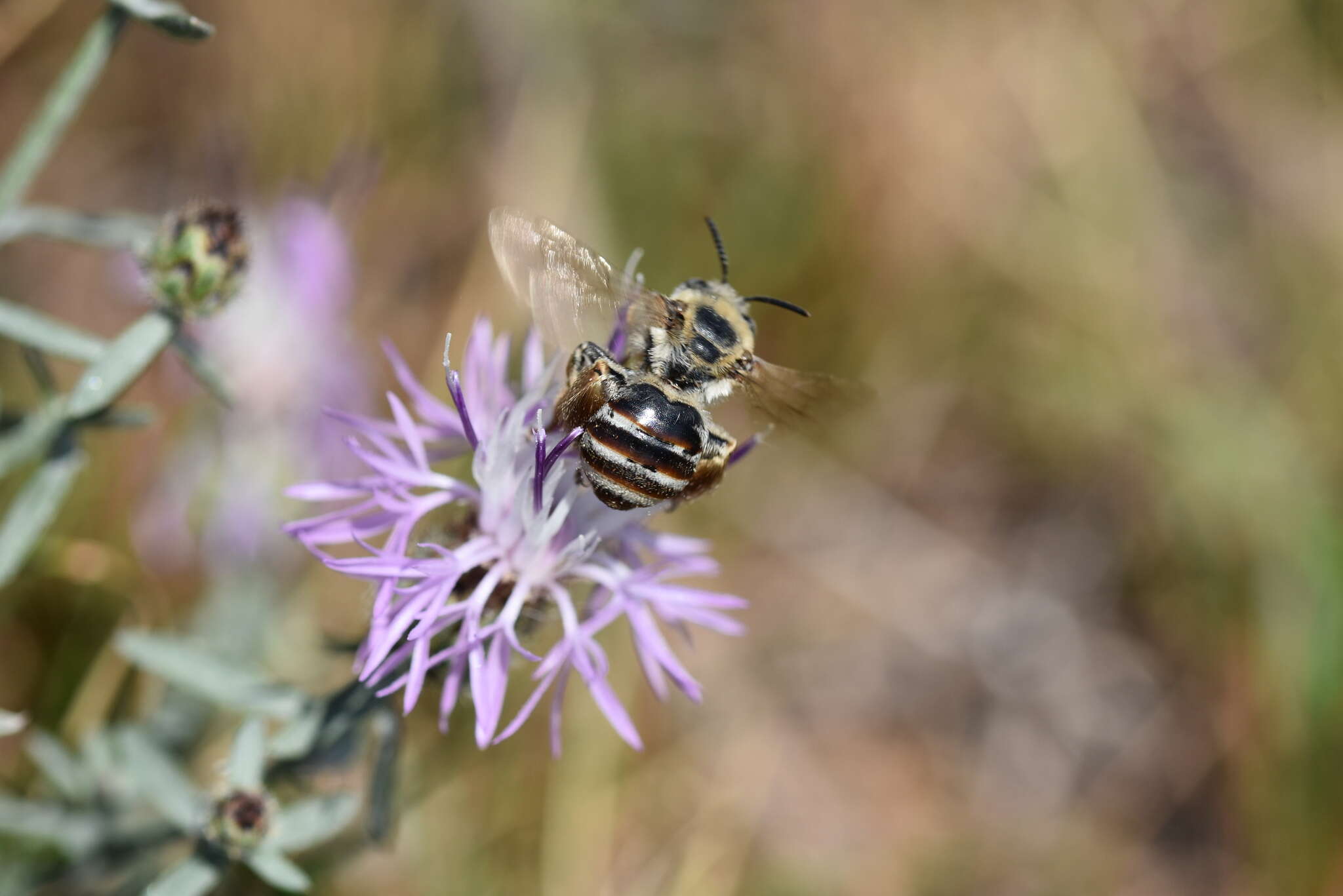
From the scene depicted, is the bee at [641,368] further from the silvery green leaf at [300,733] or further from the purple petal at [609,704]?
the silvery green leaf at [300,733]

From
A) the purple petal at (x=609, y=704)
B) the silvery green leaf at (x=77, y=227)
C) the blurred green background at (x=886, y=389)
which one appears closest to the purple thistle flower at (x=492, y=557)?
the purple petal at (x=609, y=704)

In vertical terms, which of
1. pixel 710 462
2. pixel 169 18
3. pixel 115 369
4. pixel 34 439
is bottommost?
pixel 34 439

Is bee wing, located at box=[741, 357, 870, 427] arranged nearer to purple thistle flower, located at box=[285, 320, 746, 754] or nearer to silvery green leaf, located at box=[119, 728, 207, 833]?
purple thistle flower, located at box=[285, 320, 746, 754]

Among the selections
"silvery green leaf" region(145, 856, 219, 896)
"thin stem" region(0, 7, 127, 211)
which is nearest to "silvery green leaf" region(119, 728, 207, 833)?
"silvery green leaf" region(145, 856, 219, 896)

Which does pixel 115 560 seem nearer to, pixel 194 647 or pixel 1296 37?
pixel 194 647

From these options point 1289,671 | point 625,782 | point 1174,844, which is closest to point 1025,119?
point 1289,671

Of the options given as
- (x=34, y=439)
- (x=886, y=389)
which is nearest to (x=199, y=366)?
(x=34, y=439)

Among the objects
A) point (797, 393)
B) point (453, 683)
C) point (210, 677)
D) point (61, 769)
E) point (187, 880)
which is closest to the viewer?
point (187, 880)

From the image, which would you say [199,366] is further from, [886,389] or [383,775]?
[886,389]
